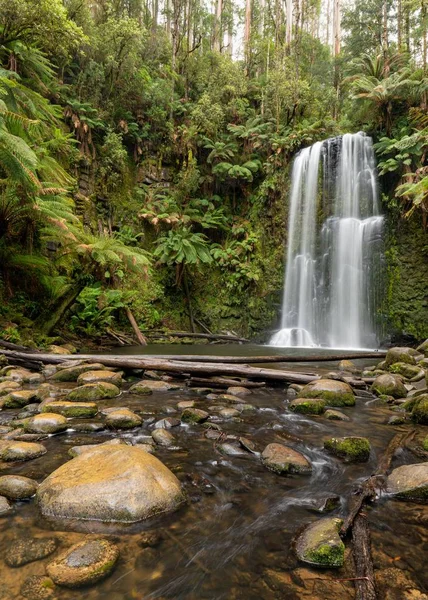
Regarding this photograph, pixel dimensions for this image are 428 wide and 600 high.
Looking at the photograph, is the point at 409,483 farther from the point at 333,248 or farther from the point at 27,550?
the point at 333,248

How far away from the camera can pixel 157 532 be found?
1.86 m

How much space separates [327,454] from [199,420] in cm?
128

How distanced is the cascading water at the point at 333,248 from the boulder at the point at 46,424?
10106 millimetres

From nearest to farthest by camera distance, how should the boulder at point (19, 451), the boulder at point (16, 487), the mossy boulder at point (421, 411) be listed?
1. the boulder at point (16, 487)
2. the boulder at point (19, 451)
3. the mossy boulder at point (421, 411)

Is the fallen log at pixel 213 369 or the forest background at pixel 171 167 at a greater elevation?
the forest background at pixel 171 167

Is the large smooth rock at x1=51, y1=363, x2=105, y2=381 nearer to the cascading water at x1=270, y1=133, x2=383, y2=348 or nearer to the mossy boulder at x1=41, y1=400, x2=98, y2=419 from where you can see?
the mossy boulder at x1=41, y1=400, x2=98, y2=419

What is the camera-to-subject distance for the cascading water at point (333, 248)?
12.4 metres

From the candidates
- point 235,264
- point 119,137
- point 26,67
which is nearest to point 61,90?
point 119,137

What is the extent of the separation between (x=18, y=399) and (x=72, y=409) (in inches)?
31.6

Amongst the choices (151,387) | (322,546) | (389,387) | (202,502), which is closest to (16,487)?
(202,502)

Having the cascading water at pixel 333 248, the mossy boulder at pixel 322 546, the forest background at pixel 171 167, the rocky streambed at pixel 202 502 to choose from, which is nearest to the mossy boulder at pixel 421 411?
the rocky streambed at pixel 202 502

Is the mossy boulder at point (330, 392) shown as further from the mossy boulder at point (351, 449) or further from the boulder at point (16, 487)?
the boulder at point (16, 487)

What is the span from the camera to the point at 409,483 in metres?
2.28

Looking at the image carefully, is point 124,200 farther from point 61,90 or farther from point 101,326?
point 101,326
